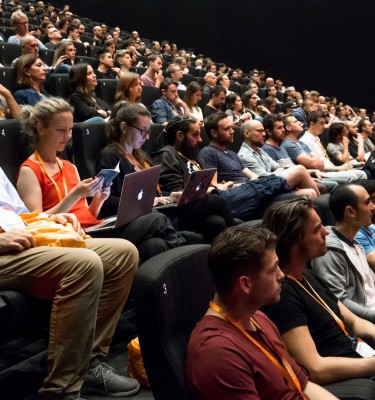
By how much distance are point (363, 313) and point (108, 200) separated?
109 cm

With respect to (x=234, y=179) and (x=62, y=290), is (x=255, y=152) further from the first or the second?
(x=62, y=290)

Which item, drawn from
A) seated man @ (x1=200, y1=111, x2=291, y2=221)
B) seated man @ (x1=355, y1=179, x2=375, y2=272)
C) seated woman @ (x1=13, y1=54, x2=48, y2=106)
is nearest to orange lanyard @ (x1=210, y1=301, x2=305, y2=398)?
Result: seated man @ (x1=355, y1=179, x2=375, y2=272)

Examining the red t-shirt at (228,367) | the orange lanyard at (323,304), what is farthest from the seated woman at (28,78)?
the red t-shirt at (228,367)

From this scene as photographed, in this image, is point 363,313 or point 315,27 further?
point 315,27

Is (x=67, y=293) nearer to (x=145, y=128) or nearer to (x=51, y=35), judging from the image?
(x=145, y=128)

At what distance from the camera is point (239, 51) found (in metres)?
13.2

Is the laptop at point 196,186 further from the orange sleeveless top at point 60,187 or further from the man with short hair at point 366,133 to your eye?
the man with short hair at point 366,133

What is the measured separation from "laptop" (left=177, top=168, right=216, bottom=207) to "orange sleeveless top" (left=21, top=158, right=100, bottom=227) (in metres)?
0.46

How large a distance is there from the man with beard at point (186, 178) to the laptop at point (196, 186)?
0.04 m

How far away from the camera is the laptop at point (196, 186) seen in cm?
270

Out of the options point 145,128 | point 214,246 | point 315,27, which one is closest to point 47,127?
point 145,128

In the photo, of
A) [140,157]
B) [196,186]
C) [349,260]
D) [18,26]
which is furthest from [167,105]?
[349,260]

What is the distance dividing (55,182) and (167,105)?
2.77m

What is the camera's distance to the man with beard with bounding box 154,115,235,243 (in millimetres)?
2844
